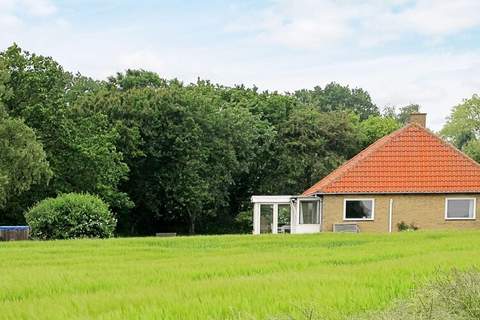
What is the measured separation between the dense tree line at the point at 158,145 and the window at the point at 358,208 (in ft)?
44.2

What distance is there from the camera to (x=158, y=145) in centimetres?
4591

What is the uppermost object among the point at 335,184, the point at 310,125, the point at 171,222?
the point at 310,125

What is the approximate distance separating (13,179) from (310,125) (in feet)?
82.9

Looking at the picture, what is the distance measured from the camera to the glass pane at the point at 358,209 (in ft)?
114

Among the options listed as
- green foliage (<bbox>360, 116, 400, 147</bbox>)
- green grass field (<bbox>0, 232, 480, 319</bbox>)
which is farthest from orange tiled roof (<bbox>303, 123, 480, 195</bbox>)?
green foliage (<bbox>360, 116, 400, 147</bbox>)

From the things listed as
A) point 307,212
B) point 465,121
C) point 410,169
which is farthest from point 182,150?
point 465,121

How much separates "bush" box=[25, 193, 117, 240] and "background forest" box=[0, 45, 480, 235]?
8.55m

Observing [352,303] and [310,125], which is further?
[310,125]

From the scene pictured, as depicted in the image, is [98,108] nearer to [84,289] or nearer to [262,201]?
[262,201]

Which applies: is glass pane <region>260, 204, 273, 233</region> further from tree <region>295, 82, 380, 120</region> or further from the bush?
tree <region>295, 82, 380, 120</region>

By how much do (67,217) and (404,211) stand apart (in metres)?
17.6

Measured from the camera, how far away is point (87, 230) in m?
25.0

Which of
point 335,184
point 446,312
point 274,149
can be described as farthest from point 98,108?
point 446,312

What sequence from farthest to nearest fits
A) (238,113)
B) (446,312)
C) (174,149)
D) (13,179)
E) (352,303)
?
(238,113)
(174,149)
(13,179)
(352,303)
(446,312)
